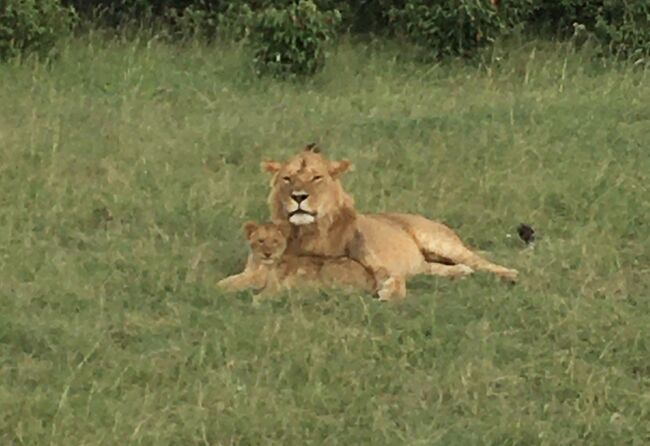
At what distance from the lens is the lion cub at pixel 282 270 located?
598 cm

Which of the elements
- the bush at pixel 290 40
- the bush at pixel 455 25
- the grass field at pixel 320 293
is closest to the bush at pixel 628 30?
the grass field at pixel 320 293

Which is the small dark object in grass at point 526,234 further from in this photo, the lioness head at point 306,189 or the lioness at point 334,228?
the lioness head at point 306,189

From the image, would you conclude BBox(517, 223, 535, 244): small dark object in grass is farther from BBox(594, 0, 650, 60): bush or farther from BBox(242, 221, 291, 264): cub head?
BBox(594, 0, 650, 60): bush

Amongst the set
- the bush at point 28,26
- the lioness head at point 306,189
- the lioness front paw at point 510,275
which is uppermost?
the lioness head at point 306,189

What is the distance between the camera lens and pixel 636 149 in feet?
28.0

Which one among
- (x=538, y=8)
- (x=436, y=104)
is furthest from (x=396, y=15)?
(x=436, y=104)

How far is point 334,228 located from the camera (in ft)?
20.4

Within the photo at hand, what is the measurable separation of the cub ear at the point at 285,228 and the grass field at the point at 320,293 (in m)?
0.34

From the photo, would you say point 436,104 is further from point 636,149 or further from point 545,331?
point 545,331

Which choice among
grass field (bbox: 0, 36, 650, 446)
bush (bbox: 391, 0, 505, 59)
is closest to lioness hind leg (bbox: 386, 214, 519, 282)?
grass field (bbox: 0, 36, 650, 446)

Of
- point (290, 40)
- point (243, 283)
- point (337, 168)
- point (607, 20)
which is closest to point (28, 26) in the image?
point (290, 40)

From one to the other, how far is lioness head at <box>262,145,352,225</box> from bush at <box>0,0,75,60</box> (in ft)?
14.2

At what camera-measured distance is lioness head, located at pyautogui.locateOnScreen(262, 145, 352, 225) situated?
20.1 ft

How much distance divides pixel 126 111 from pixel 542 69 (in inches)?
123
